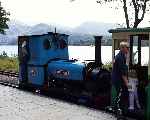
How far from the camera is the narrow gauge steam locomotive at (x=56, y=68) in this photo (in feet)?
43.5

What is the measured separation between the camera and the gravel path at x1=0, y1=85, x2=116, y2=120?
1109cm

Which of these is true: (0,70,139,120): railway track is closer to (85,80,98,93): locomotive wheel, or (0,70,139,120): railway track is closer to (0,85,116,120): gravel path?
(0,85,116,120): gravel path

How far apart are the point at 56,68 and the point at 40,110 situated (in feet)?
10.5

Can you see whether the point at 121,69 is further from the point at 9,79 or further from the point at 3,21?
the point at 3,21

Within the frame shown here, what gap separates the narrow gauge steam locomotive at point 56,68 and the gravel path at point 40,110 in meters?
0.78

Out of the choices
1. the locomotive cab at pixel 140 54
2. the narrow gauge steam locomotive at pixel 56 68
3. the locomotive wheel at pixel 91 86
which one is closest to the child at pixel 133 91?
the locomotive cab at pixel 140 54

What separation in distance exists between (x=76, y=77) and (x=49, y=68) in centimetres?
189

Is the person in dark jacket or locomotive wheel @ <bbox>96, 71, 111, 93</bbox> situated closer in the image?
the person in dark jacket

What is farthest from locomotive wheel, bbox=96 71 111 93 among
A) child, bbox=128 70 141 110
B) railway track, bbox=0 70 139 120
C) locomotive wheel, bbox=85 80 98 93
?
railway track, bbox=0 70 139 120

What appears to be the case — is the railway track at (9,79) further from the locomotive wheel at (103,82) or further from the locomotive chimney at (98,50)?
the locomotive wheel at (103,82)

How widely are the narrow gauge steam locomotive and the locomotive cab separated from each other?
1.78m

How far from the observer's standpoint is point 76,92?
46.4 ft

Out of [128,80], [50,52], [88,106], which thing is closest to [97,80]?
[88,106]

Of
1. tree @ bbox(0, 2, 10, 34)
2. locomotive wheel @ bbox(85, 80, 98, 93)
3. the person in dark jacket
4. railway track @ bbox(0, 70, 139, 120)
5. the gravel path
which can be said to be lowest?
the gravel path
